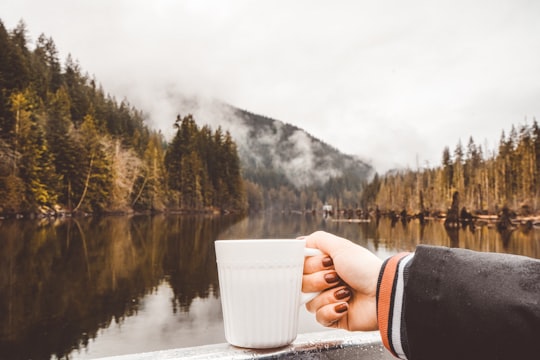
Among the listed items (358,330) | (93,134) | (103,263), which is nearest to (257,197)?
(93,134)

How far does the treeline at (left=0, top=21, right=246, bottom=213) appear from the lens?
28078 millimetres

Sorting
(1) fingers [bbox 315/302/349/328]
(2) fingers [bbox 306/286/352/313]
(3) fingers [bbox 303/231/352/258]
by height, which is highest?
(3) fingers [bbox 303/231/352/258]

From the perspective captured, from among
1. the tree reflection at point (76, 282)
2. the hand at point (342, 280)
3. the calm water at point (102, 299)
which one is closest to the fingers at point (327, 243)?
the hand at point (342, 280)

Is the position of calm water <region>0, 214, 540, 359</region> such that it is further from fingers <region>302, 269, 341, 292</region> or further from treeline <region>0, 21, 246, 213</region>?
treeline <region>0, 21, 246, 213</region>

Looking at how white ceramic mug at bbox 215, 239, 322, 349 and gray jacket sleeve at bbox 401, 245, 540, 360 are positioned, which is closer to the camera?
gray jacket sleeve at bbox 401, 245, 540, 360

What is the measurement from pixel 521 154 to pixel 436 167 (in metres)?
18.9

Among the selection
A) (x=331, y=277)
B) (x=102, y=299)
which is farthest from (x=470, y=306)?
(x=102, y=299)

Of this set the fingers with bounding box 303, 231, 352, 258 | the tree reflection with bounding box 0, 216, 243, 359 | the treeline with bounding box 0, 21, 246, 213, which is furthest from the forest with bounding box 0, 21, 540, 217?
the fingers with bounding box 303, 231, 352, 258

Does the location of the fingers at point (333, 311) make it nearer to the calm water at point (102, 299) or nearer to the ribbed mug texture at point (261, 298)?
the ribbed mug texture at point (261, 298)

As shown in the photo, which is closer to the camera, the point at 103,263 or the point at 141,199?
the point at 103,263

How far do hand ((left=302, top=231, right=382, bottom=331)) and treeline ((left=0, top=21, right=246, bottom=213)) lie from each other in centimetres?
2859

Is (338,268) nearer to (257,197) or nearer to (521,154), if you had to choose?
(521,154)

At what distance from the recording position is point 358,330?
0.68 metres

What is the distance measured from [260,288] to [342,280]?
17cm
